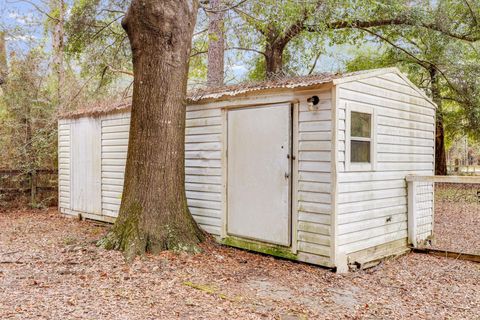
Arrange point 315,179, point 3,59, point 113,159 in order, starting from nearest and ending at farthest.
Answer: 1. point 315,179
2. point 113,159
3. point 3,59

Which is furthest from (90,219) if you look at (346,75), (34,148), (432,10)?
(432,10)

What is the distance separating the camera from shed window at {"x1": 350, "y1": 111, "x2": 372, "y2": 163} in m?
4.84

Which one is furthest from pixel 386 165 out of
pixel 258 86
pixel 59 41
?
pixel 59 41

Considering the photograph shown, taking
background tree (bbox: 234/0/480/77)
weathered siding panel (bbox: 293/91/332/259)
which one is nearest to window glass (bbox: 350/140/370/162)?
weathered siding panel (bbox: 293/91/332/259)

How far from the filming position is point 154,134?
492cm

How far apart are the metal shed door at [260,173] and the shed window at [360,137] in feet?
2.51

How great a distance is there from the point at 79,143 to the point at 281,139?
5.03m

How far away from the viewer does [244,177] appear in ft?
17.8

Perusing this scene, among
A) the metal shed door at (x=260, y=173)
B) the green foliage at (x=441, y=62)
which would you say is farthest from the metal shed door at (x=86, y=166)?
the green foliage at (x=441, y=62)

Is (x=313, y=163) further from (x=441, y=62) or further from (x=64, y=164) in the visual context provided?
(x=441, y=62)

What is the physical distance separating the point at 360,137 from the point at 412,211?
174 cm

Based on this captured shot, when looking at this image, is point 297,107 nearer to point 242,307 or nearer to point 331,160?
point 331,160

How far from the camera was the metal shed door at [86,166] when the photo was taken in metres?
7.82

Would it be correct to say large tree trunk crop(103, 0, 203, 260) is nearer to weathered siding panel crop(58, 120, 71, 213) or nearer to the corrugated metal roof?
the corrugated metal roof
